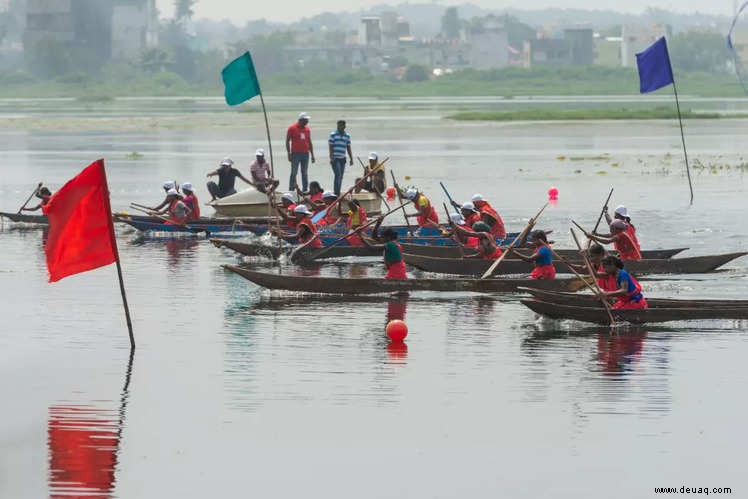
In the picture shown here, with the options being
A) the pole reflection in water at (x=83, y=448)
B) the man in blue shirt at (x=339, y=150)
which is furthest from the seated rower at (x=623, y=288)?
the man in blue shirt at (x=339, y=150)

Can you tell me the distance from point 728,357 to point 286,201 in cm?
1388

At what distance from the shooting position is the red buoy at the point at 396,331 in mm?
20797

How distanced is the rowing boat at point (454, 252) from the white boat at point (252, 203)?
566 centimetres

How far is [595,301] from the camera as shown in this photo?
2150cm

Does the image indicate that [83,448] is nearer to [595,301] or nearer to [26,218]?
[595,301]

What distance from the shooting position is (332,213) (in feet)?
101

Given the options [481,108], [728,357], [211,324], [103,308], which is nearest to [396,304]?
[211,324]

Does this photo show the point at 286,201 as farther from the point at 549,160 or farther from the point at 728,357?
the point at 549,160

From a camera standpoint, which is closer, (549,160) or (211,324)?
(211,324)

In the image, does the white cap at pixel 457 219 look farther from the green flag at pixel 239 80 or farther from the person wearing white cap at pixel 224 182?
the green flag at pixel 239 80

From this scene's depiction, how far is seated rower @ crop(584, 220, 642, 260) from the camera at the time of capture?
25.2m

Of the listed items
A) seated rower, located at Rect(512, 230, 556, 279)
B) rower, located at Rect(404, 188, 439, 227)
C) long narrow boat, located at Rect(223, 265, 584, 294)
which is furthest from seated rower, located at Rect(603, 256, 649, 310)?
rower, located at Rect(404, 188, 439, 227)

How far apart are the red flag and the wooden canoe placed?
238 inches

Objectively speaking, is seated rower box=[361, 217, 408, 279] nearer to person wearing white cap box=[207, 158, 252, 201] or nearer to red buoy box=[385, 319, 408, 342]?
red buoy box=[385, 319, 408, 342]
